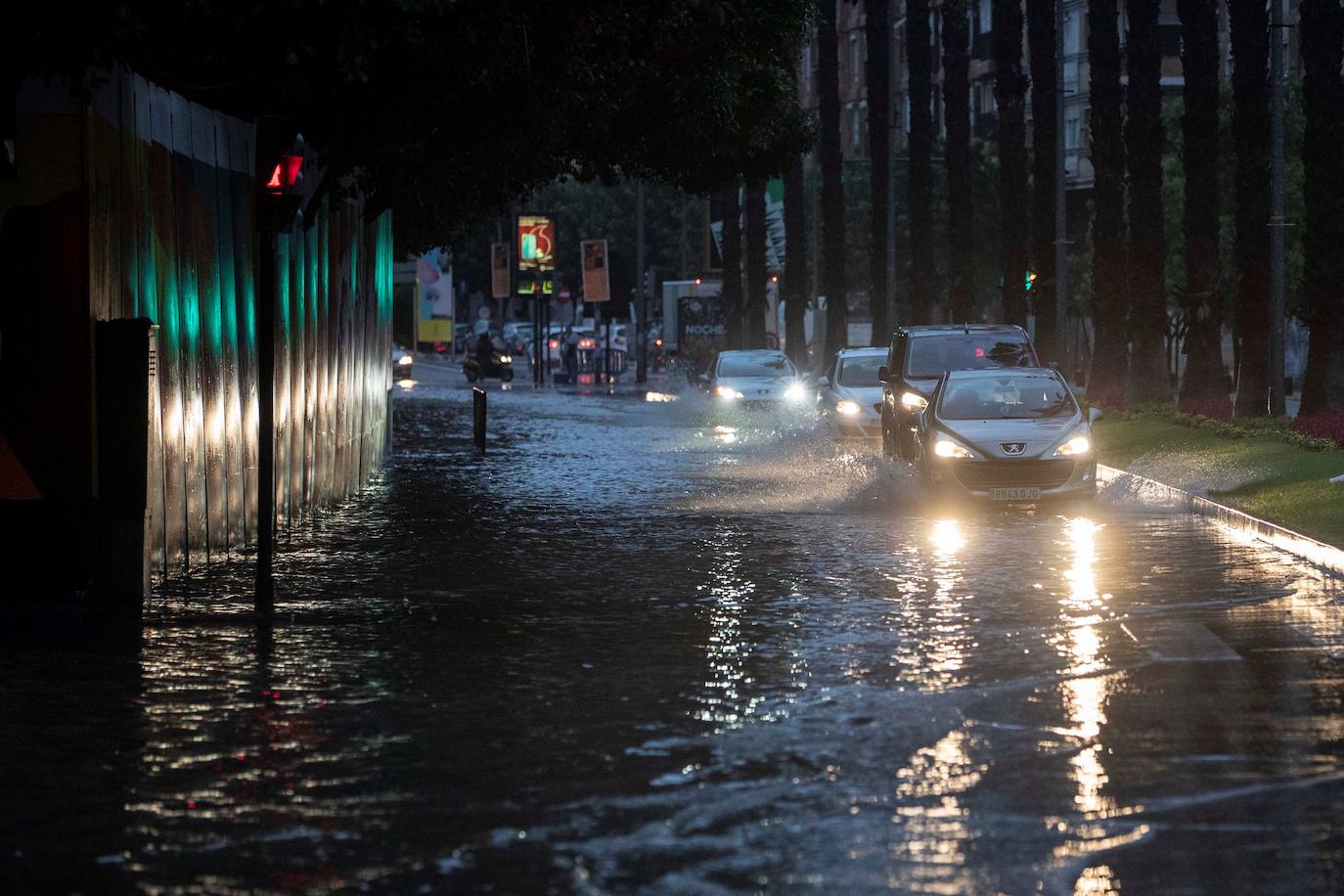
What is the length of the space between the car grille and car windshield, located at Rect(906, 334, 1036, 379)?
6.53 metres

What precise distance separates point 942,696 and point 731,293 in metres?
62.1

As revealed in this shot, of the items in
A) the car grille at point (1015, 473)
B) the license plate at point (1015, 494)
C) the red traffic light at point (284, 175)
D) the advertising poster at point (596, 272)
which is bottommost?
the license plate at point (1015, 494)

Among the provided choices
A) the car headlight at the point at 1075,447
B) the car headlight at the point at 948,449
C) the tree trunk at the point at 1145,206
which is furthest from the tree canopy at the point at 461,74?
the tree trunk at the point at 1145,206

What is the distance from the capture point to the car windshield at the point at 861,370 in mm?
35406

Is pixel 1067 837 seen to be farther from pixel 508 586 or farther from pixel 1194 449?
pixel 1194 449

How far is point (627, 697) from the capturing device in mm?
10602

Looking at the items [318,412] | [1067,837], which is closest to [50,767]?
[1067,837]

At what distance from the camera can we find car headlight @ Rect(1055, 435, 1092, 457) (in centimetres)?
2212

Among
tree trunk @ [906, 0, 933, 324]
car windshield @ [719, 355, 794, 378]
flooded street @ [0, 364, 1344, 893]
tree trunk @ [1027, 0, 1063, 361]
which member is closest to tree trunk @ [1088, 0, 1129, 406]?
tree trunk @ [1027, 0, 1063, 361]

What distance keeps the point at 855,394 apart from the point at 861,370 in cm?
181

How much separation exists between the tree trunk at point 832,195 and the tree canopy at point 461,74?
36.2 m

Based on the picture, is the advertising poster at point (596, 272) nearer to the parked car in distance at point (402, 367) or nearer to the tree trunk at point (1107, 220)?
the parked car in distance at point (402, 367)

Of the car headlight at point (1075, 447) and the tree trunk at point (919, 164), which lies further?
the tree trunk at point (919, 164)

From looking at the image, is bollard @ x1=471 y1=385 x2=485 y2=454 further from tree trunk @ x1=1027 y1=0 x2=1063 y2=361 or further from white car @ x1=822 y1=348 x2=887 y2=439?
tree trunk @ x1=1027 y1=0 x2=1063 y2=361
